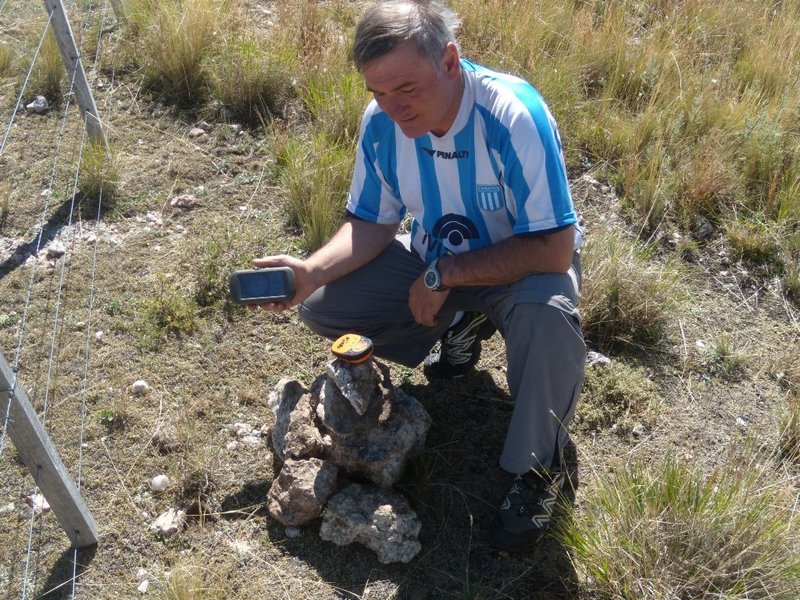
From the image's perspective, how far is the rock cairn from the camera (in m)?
2.91

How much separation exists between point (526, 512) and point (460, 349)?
874 mm

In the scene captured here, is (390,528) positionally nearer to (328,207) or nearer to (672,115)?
(328,207)

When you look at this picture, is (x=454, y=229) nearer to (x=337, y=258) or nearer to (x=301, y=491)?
(x=337, y=258)

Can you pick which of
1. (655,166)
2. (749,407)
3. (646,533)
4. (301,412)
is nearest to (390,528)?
(301,412)

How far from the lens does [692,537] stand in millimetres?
2564

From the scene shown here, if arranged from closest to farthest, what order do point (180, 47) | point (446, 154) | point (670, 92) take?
point (446, 154), point (670, 92), point (180, 47)

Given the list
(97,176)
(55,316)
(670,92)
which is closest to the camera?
(55,316)

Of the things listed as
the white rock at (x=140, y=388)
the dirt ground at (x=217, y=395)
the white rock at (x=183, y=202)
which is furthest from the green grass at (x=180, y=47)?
the white rock at (x=140, y=388)

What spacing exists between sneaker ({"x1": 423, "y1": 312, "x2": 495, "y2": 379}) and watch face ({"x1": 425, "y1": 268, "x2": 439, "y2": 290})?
46cm

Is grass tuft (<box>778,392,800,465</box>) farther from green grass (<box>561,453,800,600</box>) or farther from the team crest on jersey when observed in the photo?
the team crest on jersey

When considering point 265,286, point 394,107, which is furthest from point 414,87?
point 265,286

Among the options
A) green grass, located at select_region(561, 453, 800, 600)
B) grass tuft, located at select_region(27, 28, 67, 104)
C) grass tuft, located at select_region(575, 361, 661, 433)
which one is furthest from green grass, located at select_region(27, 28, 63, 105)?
green grass, located at select_region(561, 453, 800, 600)

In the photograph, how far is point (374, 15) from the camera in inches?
109

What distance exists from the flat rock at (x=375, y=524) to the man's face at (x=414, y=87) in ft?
4.41
